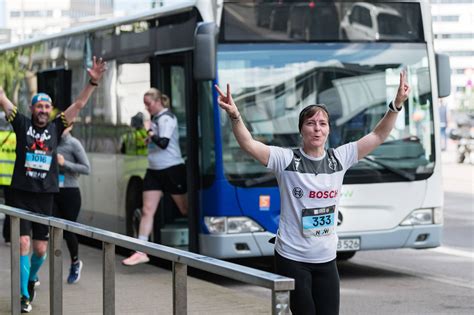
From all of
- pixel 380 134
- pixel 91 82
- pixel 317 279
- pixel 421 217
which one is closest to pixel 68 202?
pixel 91 82

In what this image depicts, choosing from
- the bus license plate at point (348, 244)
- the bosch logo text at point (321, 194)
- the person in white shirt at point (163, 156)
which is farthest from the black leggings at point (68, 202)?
the bosch logo text at point (321, 194)

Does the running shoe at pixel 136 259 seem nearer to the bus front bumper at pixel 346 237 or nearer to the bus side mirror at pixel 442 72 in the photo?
the bus front bumper at pixel 346 237

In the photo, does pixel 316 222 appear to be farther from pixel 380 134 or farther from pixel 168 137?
pixel 168 137

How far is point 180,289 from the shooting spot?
514cm

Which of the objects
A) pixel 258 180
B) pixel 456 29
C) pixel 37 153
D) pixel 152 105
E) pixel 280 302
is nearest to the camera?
pixel 280 302

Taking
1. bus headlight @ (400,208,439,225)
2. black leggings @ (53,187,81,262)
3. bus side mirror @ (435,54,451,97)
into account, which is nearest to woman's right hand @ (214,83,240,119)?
black leggings @ (53,187,81,262)

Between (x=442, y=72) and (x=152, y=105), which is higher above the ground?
(x=442, y=72)

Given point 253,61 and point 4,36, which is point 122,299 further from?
point 4,36

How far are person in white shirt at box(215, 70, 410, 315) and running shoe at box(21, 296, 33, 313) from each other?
1.93 metres

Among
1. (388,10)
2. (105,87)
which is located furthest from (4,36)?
(388,10)

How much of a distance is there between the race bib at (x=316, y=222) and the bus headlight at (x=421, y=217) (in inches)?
237

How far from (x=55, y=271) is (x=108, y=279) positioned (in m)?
1.24

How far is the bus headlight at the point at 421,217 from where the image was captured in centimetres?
1236

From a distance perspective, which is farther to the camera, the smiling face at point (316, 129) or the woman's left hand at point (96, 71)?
the woman's left hand at point (96, 71)
